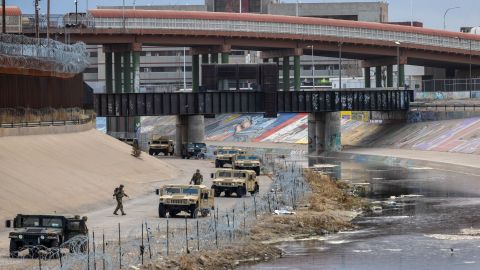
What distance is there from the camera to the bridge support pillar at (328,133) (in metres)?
145

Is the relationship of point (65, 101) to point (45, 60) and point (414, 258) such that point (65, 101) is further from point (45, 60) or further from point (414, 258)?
point (414, 258)

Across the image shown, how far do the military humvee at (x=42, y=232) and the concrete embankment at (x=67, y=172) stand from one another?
9465mm

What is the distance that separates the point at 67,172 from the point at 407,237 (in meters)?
23.0

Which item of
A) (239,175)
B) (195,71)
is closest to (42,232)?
(239,175)

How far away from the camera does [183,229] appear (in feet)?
180

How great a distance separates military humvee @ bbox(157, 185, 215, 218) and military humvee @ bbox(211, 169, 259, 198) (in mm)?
12841

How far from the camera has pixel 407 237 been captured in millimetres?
57438

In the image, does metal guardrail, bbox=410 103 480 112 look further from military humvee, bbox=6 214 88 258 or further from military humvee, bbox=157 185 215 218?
military humvee, bbox=6 214 88 258

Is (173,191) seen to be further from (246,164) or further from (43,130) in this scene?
(246,164)

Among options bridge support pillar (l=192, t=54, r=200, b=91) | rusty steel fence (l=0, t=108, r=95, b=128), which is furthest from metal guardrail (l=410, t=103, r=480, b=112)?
rusty steel fence (l=0, t=108, r=95, b=128)

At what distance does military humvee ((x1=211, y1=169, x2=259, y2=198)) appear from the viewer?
74.0 metres

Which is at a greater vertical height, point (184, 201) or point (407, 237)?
point (184, 201)

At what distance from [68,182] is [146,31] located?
8059cm

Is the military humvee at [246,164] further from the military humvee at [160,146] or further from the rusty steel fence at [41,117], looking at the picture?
the military humvee at [160,146]
